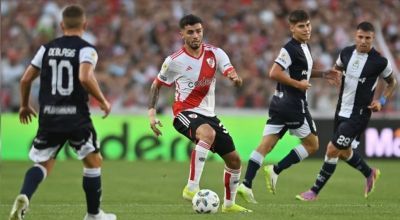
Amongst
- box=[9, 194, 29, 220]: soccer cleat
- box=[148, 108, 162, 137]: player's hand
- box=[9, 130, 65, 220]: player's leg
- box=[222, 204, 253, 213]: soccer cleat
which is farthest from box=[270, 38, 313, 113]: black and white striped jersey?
box=[9, 194, 29, 220]: soccer cleat

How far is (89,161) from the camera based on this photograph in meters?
8.99

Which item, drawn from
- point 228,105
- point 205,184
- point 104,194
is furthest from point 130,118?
point 104,194

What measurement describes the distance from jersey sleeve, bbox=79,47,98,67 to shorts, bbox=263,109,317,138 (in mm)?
4060

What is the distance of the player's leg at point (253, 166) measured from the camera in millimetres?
11992

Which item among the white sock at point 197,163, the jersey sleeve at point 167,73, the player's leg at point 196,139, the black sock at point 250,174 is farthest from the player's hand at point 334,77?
the white sock at point 197,163

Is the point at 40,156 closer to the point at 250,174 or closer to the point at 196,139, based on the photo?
the point at 196,139

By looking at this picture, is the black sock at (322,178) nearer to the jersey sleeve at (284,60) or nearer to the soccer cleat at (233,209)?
the jersey sleeve at (284,60)

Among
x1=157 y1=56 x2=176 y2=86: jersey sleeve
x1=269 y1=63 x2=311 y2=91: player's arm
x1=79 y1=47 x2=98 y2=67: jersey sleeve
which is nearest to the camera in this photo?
x1=79 y1=47 x2=98 y2=67: jersey sleeve

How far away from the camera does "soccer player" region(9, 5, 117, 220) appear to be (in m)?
8.89

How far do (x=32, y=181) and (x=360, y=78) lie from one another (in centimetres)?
542

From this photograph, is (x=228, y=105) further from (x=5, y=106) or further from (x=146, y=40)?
(x=5, y=106)

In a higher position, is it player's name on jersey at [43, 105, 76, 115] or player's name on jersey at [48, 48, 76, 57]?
player's name on jersey at [48, 48, 76, 57]

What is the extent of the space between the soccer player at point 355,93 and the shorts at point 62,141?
4.35 meters

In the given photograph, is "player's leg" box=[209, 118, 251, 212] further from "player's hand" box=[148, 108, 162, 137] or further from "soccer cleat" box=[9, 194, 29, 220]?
"soccer cleat" box=[9, 194, 29, 220]
